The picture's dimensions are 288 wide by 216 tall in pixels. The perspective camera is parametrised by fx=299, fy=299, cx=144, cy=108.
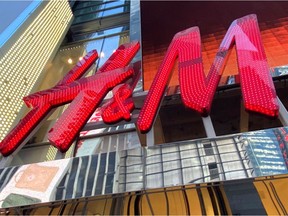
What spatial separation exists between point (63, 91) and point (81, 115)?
0.83 metres

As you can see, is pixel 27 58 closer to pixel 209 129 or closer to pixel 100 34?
pixel 100 34

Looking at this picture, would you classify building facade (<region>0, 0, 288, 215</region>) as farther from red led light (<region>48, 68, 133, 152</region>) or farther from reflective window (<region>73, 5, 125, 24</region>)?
reflective window (<region>73, 5, 125, 24</region>)

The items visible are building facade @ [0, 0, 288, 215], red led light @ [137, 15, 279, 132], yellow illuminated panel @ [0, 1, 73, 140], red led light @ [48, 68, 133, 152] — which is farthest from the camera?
yellow illuminated panel @ [0, 1, 73, 140]

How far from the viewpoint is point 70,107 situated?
4168mm

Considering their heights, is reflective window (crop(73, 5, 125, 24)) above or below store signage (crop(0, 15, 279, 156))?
above

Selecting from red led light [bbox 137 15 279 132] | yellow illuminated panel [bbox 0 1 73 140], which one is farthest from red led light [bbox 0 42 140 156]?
yellow illuminated panel [bbox 0 1 73 140]

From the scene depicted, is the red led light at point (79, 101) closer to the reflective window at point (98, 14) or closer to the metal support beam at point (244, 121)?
the metal support beam at point (244, 121)

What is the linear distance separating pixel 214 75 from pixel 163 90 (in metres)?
0.69

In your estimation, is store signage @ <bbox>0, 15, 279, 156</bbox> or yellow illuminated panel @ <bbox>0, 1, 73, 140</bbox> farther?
yellow illuminated panel @ <bbox>0, 1, 73, 140</bbox>

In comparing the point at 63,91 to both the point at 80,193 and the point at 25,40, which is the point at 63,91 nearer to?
the point at 80,193

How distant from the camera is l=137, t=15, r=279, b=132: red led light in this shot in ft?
11.1

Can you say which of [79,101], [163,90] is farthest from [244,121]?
[79,101]

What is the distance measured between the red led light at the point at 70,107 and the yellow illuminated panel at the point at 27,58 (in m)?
1.10

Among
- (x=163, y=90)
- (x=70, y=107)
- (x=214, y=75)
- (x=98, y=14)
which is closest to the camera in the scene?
(x=214, y=75)
